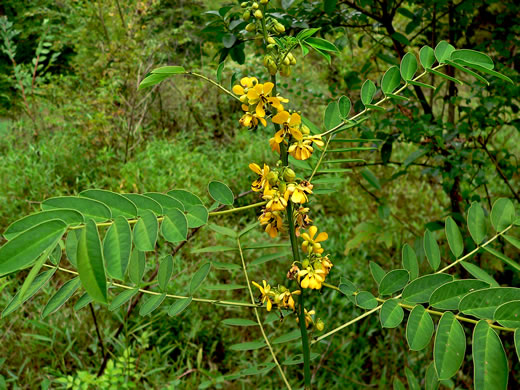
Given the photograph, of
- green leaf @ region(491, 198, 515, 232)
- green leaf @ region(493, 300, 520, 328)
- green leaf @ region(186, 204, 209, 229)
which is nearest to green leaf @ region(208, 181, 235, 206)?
green leaf @ region(186, 204, 209, 229)

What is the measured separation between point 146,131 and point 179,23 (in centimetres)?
308

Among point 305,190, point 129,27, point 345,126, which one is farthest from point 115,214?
point 129,27

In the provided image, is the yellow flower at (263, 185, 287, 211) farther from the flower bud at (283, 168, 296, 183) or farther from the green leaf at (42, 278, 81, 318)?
the green leaf at (42, 278, 81, 318)

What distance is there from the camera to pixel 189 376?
5.28 feet

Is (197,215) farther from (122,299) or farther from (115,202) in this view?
(122,299)

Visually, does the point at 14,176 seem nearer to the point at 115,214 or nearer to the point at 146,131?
the point at 146,131

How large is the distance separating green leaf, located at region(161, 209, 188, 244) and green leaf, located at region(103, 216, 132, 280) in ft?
0.22

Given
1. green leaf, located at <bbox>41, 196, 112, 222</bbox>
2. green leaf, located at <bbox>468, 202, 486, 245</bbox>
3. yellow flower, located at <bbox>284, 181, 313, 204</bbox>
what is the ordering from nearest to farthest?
green leaf, located at <bbox>41, 196, 112, 222</bbox>, yellow flower, located at <bbox>284, 181, 313, 204</bbox>, green leaf, located at <bbox>468, 202, 486, 245</bbox>

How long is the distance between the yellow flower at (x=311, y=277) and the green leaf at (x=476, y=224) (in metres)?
0.38

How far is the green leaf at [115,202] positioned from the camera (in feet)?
1.76

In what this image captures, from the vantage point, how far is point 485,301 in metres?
0.54

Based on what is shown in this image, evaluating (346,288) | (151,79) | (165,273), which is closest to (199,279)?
(165,273)

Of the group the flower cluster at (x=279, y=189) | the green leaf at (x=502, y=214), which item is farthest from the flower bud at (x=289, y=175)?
the green leaf at (x=502, y=214)

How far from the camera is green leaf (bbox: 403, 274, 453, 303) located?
60cm
